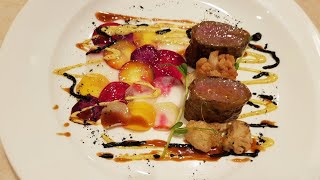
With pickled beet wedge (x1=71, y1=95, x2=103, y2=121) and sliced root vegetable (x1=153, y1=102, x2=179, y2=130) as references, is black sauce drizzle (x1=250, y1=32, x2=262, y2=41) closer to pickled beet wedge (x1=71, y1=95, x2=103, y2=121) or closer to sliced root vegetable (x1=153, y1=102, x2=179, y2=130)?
sliced root vegetable (x1=153, y1=102, x2=179, y2=130)

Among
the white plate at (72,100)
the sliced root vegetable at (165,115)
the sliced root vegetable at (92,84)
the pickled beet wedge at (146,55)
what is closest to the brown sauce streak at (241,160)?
the white plate at (72,100)

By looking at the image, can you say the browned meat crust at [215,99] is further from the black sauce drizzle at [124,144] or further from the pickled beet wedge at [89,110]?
the pickled beet wedge at [89,110]

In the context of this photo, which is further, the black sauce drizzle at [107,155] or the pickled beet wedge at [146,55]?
the pickled beet wedge at [146,55]

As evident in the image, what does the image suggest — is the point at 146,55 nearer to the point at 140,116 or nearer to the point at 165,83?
the point at 165,83

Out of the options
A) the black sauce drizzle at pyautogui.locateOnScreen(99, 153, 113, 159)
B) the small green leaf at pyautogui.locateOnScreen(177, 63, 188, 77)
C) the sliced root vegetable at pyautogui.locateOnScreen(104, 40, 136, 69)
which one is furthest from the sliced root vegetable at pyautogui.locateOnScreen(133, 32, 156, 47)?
the black sauce drizzle at pyautogui.locateOnScreen(99, 153, 113, 159)

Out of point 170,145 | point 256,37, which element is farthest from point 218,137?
point 256,37

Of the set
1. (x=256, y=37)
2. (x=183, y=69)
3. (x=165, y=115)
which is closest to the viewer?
(x=165, y=115)
